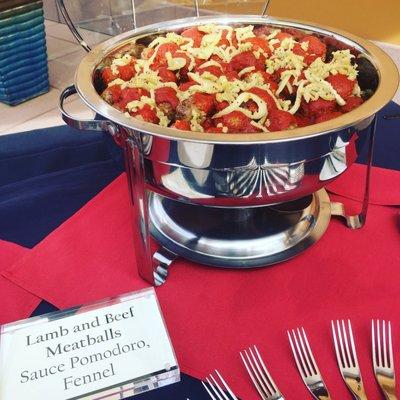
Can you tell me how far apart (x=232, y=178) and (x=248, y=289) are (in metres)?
0.15

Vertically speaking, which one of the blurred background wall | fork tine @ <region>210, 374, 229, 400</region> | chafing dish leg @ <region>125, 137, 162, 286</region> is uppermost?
chafing dish leg @ <region>125, 137, 162, 286</region>

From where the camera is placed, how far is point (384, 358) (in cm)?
48

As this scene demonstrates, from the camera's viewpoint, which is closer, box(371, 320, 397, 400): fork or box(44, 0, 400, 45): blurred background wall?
box(371, 320, 397, 400): fork

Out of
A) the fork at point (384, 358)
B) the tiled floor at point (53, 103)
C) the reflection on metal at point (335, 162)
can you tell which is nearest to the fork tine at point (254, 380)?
the fork at point (384, 358)

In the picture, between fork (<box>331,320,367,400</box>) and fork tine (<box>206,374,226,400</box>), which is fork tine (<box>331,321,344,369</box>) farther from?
fork tine (<box>206,374,226,400</box>)

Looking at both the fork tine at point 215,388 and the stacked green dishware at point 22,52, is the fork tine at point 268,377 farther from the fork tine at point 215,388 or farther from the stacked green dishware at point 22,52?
the stacked green dishware at point 22,52

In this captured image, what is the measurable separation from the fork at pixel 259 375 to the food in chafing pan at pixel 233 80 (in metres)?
0.25

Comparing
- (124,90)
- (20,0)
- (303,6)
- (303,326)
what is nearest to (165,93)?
(124,90)

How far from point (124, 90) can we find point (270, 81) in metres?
0.20

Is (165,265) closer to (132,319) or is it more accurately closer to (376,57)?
(132,319)

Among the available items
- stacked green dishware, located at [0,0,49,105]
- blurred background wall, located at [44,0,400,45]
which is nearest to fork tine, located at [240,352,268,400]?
stacked green dishware, located at [0,0,49,105]

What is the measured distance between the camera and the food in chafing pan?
0.59 metres

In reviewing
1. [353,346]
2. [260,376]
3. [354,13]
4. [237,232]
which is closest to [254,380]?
[260,376]

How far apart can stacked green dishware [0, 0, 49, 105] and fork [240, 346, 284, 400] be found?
1437mm
